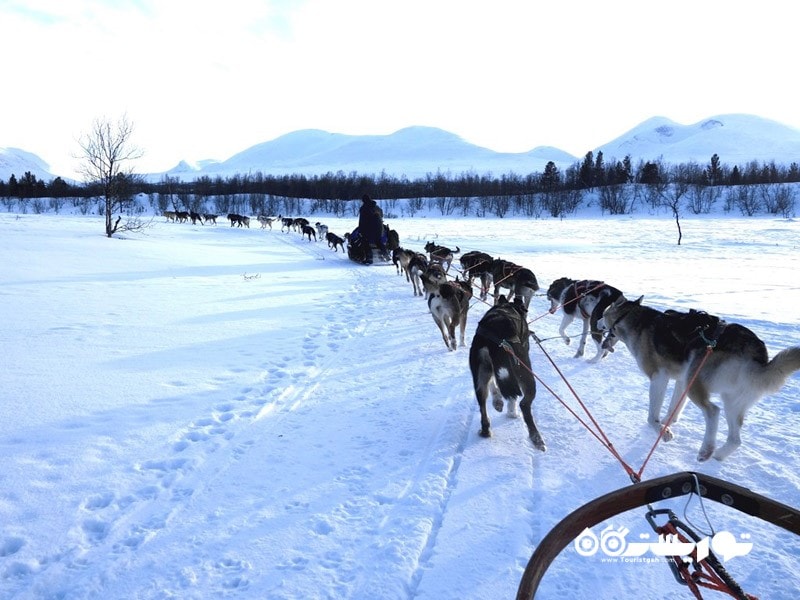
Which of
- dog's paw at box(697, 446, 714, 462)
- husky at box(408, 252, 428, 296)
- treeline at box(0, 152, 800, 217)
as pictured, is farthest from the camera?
treeline at box(0, 152, 800, 217)

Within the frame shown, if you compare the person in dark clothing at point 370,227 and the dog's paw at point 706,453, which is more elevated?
the person in dark clothing at point 370,227

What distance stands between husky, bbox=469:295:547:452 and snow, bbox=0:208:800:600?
0.15 metres

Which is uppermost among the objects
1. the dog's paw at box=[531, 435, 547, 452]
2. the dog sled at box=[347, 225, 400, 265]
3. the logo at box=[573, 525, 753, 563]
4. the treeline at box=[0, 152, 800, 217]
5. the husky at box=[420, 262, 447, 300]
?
the treeline at box=[0, 152, 800, 217]

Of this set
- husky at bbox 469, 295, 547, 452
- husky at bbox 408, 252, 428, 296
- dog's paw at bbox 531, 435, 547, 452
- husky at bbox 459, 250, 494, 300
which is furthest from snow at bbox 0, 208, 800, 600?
husky at bbox 408, 252, 428, 296

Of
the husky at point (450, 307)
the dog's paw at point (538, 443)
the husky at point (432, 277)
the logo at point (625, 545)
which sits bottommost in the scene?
the logo at point (625, 545)

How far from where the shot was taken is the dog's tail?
244 centimetres

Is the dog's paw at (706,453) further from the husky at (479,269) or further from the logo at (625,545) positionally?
the husky at (479,269)

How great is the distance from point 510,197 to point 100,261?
54984mm

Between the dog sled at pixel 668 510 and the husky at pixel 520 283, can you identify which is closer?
the dog sled at pixel 668 510

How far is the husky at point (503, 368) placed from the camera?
10.2 feet

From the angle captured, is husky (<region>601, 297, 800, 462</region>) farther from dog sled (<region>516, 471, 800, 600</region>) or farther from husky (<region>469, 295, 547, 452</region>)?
dog sled (<region>516, 471, 800, 600</region>)

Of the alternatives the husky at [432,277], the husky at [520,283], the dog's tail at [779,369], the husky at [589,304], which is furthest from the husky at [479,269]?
the dog's tail at [779,369]

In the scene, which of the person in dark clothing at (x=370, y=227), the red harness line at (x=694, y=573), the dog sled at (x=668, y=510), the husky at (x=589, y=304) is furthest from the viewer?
the person in dark clothing at (x=370, y=227)

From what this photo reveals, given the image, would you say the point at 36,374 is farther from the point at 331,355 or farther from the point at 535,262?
the point at 535,262
